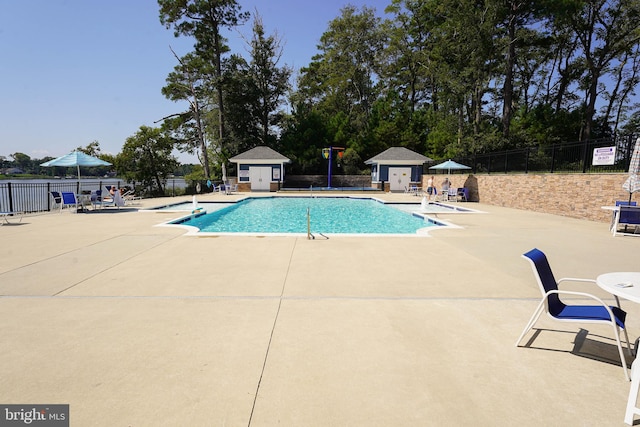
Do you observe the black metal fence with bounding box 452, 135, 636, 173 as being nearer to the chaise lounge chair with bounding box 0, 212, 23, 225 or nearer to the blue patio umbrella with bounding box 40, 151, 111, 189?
the blue patio umbrella with bounding box 40, 151, 111, 189

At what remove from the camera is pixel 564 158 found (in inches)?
546

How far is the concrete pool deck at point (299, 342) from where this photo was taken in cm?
227

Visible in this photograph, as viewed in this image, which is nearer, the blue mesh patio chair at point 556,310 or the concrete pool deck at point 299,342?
the concrete pool deck at point 299,342

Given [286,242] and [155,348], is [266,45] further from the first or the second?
[155,348]

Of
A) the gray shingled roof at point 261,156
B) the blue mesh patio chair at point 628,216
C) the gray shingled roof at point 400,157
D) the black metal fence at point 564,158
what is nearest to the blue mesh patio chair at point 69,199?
the gray shingled roof at point 261,156

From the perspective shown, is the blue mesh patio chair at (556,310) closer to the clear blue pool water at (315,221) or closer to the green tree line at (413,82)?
the clear blue pool water at (315,221)

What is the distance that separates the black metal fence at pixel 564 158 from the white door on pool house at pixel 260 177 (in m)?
18.4

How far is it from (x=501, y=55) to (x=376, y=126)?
15226 mm

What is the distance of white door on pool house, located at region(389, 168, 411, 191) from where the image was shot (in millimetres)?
30250

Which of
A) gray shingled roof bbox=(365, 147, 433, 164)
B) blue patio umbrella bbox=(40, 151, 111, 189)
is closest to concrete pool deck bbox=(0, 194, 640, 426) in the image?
blue patio umbrella bbox=(40, 151, 111, 189)

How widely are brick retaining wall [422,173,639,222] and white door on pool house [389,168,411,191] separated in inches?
422

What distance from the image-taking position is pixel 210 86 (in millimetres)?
32062

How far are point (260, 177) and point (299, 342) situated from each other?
1072 inches

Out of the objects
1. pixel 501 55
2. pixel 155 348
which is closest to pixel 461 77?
pixel 501 55
